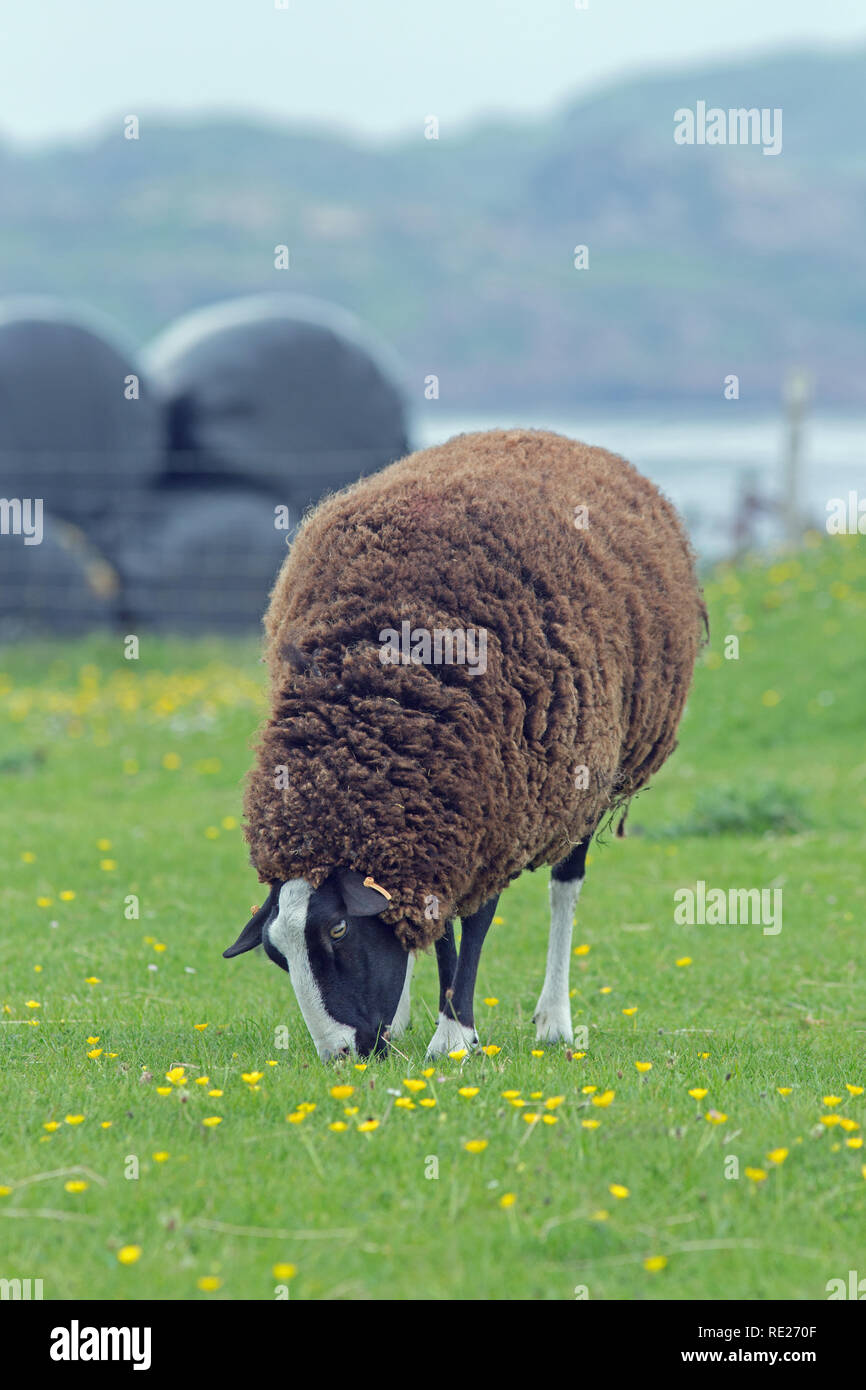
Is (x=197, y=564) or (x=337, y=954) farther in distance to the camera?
(x=197, y=564)

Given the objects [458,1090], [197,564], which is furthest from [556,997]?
[197,564]

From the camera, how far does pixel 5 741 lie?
12258 mm

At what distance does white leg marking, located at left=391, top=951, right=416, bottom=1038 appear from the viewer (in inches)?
201

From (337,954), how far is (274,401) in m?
13.1

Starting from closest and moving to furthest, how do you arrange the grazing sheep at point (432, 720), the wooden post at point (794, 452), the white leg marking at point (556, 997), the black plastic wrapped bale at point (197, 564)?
the grazing sheep at point (432, 720) < the white leg marking at point (556, 997) < the black plastic wrapped bale at point (197, 564) < the wooden post at point (794, 452)

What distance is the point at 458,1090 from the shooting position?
4512mm

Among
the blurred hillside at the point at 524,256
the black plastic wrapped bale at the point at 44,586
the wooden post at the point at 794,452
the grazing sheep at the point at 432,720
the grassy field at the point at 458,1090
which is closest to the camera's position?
the grassy field at the point at 458,1090

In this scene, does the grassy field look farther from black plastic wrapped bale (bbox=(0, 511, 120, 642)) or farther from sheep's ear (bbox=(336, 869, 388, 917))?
black plastic wrapped bale (bbox=(0, 511, 120, 642))

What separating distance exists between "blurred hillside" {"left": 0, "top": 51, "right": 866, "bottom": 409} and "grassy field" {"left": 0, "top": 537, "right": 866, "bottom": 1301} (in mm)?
104035

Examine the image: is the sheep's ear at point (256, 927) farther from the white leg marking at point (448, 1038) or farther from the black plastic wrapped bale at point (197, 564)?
the black plastic wrapped bale at point (197, 564)

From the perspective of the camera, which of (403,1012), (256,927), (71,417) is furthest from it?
(71,417)

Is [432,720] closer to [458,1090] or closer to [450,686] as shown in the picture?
[450,686]

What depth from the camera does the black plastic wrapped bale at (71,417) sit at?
52.8 ft

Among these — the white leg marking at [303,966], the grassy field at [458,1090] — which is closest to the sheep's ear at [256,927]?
the white leg marking at [303,966]
